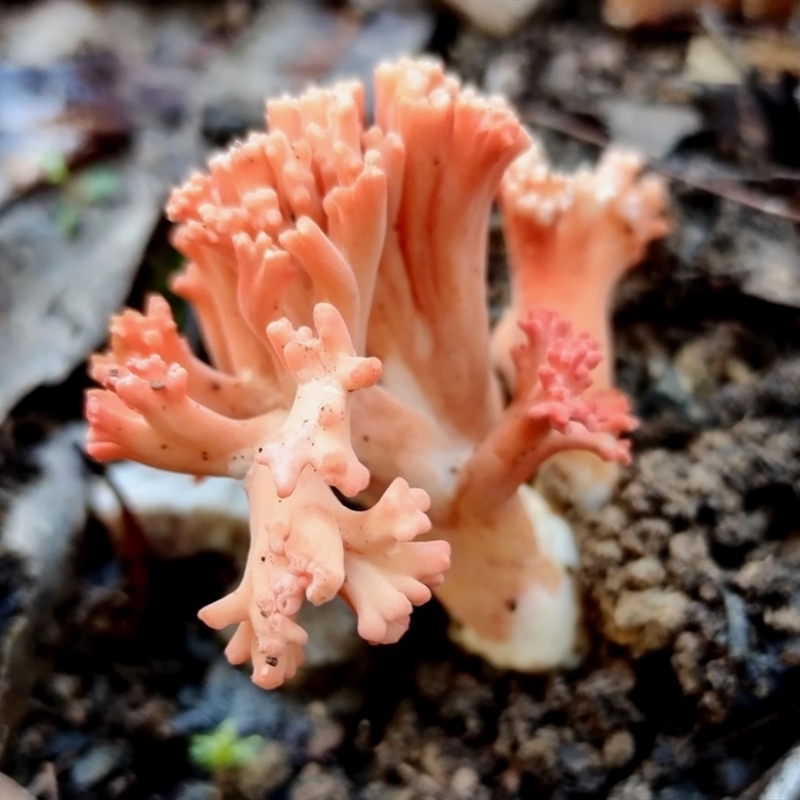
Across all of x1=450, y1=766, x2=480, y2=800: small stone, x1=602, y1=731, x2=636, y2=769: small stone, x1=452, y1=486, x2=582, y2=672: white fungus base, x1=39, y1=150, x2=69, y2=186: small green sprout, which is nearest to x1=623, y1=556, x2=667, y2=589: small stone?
x1=452, y1=486, x2=582, y2=672: white fungus base

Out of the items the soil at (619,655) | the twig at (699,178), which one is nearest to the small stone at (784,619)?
the soil at (619,655)

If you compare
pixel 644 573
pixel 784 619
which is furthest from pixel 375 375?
pixel 784 619

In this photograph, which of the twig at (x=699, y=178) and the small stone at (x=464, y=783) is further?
the twig at (x=699, y=178)

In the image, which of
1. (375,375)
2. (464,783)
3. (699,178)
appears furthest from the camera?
(699,178)

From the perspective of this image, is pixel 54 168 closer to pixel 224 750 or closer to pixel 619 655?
pixel 224 750

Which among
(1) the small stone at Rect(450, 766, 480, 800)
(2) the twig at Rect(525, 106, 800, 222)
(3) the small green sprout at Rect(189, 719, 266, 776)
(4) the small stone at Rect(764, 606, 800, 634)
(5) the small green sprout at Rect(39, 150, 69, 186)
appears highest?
(2) the twig at Rect(525, 106, 800, 222)

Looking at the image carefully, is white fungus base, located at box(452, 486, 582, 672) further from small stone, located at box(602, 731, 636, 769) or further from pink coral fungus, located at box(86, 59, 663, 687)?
small stone, located at box(602, 731, 636, 769)

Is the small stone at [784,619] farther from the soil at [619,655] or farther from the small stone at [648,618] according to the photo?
the small stone at [648,618]

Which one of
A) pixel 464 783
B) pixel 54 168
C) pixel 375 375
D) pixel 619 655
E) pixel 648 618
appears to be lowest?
pixel 464 783
